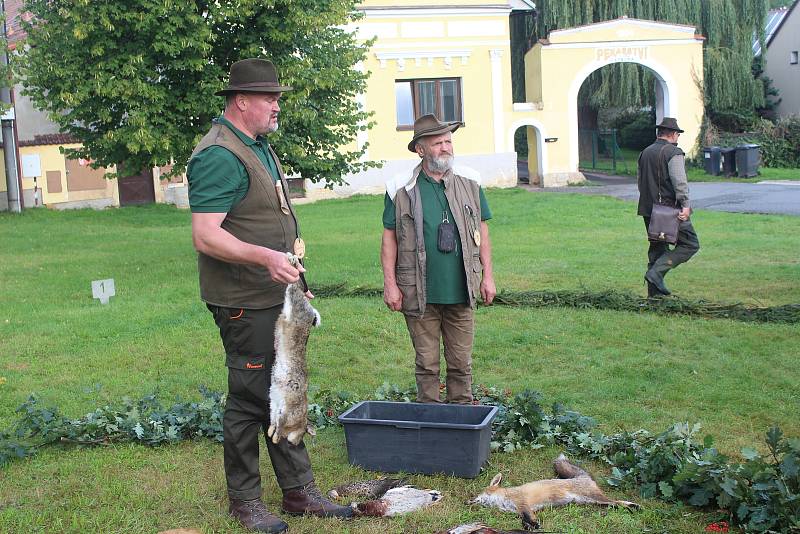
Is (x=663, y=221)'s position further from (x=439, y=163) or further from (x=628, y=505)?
(x=628, y=505)

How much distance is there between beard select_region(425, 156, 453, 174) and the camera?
595 cm

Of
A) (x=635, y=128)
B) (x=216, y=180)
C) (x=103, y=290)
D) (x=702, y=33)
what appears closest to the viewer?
(x=216, y=180)

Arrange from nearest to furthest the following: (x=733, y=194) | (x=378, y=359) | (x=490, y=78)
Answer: (x=378, y=359) → (x=733, y=194) → (x=490, y=78)

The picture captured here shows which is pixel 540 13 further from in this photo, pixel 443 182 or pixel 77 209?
pixel 443 182

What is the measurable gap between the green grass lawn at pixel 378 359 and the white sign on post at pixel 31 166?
10.5 m

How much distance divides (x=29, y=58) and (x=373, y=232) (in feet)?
27.4

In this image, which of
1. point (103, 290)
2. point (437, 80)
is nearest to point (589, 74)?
point (437, 80)

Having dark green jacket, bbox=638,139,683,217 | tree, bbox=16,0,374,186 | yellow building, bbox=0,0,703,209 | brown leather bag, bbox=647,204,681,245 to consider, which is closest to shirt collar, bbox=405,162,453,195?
dark green jacket, bbox=638,139,683,217

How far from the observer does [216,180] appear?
179 inches

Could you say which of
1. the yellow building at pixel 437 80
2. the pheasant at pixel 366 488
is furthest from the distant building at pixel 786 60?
the pheasant at pixel 366 488

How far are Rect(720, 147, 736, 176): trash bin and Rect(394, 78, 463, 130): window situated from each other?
8.68 m

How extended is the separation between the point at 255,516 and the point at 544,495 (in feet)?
4.86

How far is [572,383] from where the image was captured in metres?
7.57

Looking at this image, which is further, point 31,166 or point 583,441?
point 31,166
